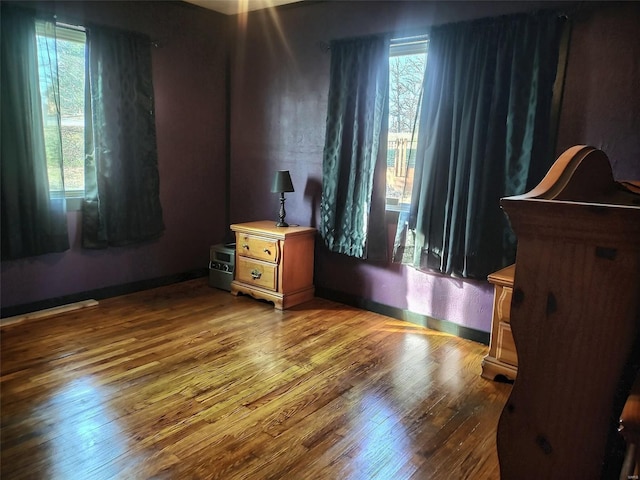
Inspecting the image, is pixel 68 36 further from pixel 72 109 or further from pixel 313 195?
pixel 313 195

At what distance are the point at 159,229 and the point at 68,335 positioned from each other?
4.24 ft

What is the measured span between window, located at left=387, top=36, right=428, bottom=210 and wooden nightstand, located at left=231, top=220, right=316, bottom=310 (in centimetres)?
88

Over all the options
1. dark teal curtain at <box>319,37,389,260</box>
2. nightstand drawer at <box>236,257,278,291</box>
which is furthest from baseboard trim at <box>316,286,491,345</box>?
nightstand drawer at <box>236,257,278,291</box>

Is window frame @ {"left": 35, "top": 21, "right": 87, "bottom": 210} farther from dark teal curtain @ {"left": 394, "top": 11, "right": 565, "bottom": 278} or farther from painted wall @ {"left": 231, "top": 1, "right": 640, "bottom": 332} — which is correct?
dark teal curtain @ {"left": 394, "top": 11, "right": 565, "bottom": 278}

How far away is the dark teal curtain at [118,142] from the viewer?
356 centimetres

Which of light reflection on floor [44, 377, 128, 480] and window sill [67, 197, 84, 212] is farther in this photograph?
window sill [67, 197, 84, 212]

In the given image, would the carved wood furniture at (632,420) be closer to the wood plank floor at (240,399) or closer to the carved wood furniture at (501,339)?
the wood plank floor at (240,399)

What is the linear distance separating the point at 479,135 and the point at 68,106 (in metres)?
2.97

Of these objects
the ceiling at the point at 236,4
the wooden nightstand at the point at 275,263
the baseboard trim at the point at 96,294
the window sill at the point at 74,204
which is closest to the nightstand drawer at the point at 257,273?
the wooden nightstand at the point at 275,263

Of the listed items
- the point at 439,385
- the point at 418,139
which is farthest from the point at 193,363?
the point at 418,139

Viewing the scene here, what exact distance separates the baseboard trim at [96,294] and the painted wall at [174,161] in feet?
0.12

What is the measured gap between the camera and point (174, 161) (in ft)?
13.8

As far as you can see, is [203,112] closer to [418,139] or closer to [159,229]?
[159,229]

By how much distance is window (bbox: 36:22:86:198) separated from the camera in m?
3.30
